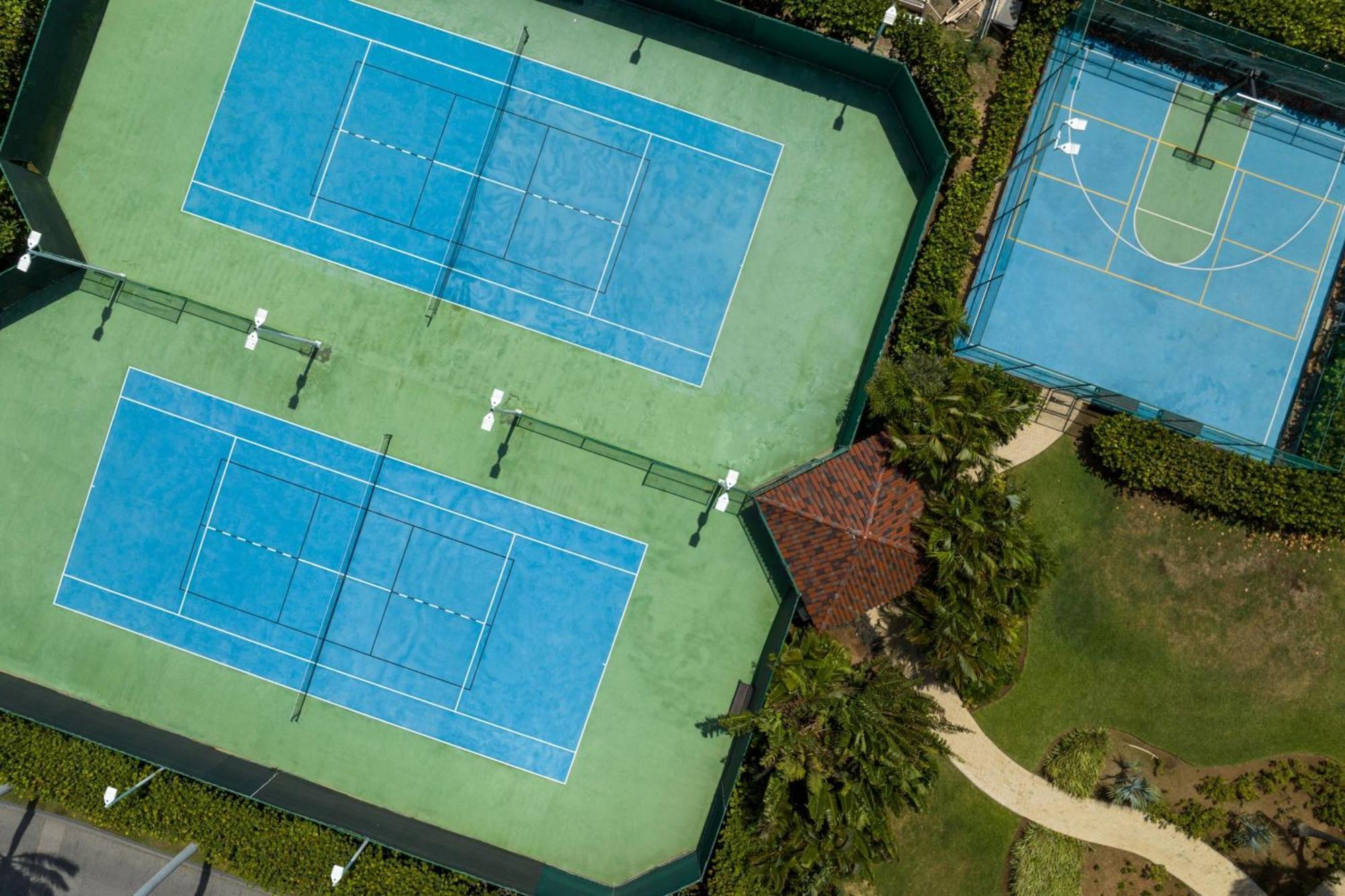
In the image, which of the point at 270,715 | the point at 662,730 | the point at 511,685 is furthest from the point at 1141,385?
the point at 270,715

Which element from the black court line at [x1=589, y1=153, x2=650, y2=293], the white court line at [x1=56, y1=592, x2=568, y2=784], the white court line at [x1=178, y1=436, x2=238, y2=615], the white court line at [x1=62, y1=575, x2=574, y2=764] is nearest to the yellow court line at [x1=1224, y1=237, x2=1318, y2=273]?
the black court line at [x1=589, y1=153, x2=650, y2=293]

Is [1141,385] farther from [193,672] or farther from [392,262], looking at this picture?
[193,672]

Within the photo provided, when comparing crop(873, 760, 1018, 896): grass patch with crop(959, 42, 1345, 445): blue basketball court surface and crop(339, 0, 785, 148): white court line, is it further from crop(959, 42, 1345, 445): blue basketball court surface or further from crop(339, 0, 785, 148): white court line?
crop(339, 0, 785, 148): white court line

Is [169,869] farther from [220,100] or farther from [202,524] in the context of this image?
[220,100]

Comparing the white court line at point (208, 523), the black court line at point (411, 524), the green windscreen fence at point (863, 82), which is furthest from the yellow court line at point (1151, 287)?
the white court line at point (208, 523)

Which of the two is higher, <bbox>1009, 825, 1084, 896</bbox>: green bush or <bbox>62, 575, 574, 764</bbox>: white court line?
<bbox>1009, 825, 1084, 896</bbox>: green bush
